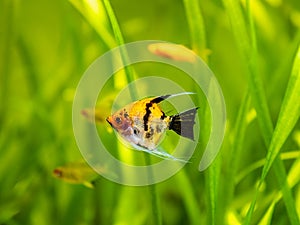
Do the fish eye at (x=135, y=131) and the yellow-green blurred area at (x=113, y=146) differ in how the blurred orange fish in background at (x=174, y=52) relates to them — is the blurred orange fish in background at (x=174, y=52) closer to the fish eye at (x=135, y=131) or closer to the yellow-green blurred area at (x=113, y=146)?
the yellow-green blurred area at (x=113, y=146)

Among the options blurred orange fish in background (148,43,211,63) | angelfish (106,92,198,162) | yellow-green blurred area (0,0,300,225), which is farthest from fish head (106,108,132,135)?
yellow-green blurred area (0,0,300,225)

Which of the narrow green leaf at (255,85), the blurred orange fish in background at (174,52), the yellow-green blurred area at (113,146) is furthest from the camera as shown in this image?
the yellow-green blurred area at (113,146)

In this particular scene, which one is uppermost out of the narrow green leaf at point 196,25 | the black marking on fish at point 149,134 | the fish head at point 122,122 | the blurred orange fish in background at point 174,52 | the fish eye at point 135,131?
the narrow green leaf at point 196,25

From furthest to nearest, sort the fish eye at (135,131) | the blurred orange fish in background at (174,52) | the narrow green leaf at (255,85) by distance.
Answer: the narrow green leaf at (255,85) < the blurred orange fish in background at (174,52) < the fish eye at (135,131)

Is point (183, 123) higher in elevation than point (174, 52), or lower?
lower

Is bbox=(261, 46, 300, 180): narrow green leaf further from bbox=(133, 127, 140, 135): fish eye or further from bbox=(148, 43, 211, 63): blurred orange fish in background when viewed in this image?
bbox=(133, 127, 140, 135): fish eye

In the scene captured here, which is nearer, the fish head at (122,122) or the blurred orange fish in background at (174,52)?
the fish head at (122,122)

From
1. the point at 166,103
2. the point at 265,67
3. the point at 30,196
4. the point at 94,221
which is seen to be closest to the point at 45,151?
the point at 30,196

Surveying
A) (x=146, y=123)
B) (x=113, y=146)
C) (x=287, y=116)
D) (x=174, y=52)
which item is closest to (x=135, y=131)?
(x=146, y=123)

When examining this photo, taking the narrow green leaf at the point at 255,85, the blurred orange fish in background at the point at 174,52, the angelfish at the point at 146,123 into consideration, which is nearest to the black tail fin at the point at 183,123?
the angelfish at the point at 146,123

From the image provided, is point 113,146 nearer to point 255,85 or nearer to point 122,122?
point 255,85
